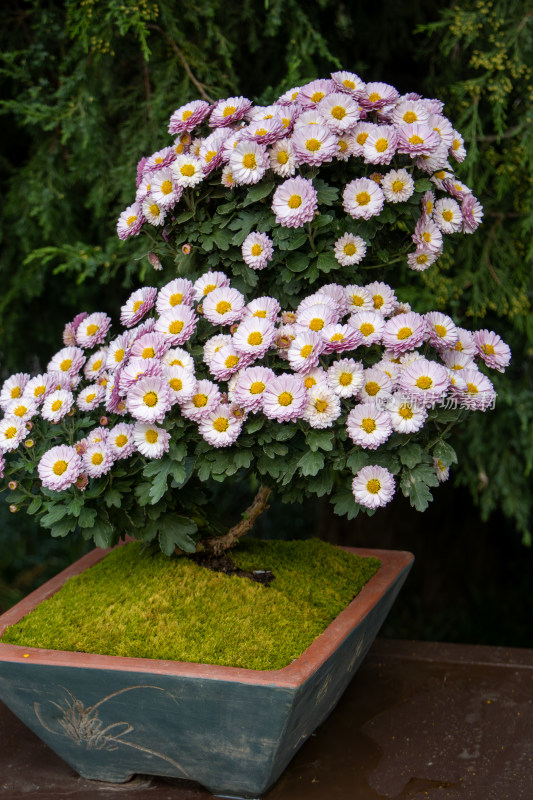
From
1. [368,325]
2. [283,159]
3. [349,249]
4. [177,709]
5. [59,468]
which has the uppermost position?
[283,159]

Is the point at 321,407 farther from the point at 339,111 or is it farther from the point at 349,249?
the point at 339,111

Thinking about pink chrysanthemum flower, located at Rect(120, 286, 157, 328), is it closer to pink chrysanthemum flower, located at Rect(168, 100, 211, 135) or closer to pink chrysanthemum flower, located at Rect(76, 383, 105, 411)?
pink chrysanthemum flower, located at Rect(76, 383, 105, 411)

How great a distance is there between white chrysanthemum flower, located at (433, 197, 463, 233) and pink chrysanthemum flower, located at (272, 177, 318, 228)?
0.24 meters

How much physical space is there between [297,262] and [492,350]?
1.17 ft

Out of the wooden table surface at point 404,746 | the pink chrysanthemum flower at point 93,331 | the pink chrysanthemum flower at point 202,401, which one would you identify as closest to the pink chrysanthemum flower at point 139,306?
the pink chrysanthemum flower at point 93,331

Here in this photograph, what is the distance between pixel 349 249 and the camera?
1.34 m

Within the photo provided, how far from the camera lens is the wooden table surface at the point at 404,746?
4.41 ft

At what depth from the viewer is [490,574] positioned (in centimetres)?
325

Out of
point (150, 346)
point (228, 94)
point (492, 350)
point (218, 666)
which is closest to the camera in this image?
point (218, 666)

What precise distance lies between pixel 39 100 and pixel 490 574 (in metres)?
2.32

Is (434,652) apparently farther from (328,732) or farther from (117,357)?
(117,357)

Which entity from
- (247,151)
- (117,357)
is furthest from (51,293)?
(247,151)

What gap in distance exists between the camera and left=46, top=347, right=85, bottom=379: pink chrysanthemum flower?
148 cm

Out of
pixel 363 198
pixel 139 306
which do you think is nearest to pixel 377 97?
pixel 363 198
